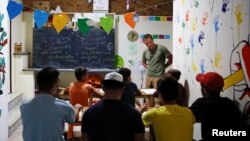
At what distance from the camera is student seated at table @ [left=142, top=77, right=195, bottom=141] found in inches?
85.8

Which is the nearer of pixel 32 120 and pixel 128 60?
pixel 32 120

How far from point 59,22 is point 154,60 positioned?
1.97m

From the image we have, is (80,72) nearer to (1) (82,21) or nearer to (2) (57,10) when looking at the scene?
(1) (82,21)

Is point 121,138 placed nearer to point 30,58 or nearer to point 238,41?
point 238,41

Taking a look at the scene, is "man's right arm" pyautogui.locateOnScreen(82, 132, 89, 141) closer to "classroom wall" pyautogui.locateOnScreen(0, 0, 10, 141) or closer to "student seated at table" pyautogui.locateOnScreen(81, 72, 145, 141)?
"student seated at table" pyautogui.locateOnScreen(81, 72, 145, 141)

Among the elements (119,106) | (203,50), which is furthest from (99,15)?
(119,106)

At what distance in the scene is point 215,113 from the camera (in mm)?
2422

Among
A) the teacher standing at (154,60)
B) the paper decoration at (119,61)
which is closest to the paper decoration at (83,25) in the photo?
the paper decoration at (119,61)

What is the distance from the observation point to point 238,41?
2.45 meters

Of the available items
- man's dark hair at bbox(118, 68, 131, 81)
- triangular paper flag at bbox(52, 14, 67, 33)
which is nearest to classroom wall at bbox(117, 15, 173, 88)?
triangular paper flag at bbox(52, 14, 67, 33)

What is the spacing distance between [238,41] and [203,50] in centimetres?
96

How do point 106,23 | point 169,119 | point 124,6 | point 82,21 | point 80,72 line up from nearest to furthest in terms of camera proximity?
point 169,119
point 80,72
point 82,21
point 106,23
point 124,6

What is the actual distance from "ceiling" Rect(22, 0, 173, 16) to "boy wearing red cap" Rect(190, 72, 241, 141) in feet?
16.4

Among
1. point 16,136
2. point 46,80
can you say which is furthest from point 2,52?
point 46,80
